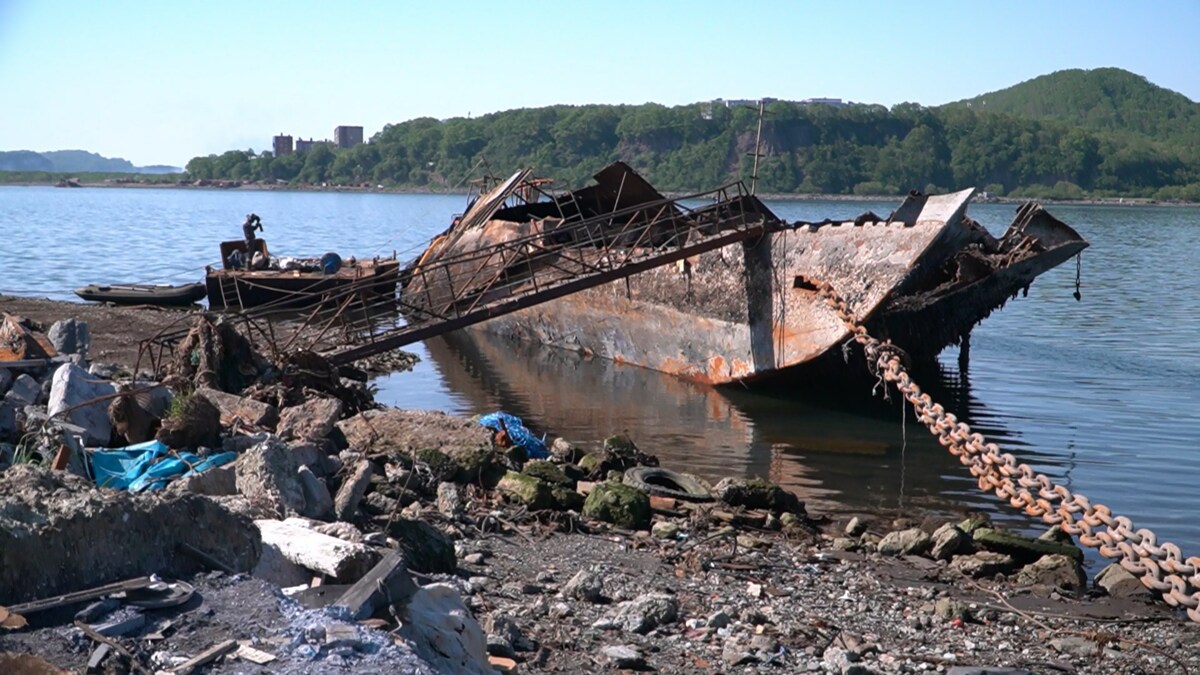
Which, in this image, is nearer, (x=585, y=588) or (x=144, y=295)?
(x=585, y=588)

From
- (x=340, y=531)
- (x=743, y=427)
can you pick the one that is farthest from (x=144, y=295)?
(x=340, y=531)

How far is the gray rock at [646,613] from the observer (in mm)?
6725

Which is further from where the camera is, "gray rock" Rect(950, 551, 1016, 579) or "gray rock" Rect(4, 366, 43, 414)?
"gray rock" Rect(4, 366, 43, 414)

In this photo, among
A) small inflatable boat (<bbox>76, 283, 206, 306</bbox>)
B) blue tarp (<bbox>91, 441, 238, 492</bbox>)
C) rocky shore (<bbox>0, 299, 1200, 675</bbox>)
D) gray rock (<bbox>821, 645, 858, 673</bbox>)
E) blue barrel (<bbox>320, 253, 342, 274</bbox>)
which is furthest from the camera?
blue barrel (<bbox>320, 253, 342, 274</bbox>)

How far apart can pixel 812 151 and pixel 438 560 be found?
318ft

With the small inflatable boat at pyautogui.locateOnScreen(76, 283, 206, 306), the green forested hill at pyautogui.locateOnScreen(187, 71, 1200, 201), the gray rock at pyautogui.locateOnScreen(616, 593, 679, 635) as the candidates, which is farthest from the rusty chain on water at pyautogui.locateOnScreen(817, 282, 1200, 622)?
the green forested hill at pyautogui.locateOnScreen(187, 71, 1200, 201)

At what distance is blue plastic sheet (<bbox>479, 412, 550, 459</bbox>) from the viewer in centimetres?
1155

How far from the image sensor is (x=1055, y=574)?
875cm

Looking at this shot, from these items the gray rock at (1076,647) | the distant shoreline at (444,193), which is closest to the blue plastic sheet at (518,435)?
the gray rock at (1076,647)

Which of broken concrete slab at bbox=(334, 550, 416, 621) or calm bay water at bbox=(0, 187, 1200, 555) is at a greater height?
broken concrete slab at bbox=(334, 550, 416, 621)

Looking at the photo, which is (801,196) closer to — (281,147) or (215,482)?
(281,147)

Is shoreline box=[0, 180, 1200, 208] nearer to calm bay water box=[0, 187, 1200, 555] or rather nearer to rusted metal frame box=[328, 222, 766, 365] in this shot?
calm bay water box=[0, 187, 1200, 555]

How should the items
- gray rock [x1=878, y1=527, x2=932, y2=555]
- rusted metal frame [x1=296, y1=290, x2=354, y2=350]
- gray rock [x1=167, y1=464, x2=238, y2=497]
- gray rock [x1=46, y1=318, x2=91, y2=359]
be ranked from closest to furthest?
1. gray rock [x1=167, y1=464, x2=238, y2=497]
2. gray rock [x1=878, y1=527, x2=932, y2=555]
3. gray rock [x1=46, y1=318, x2=91, y2=359]
4. rusted metal frame [x1=296, y1=290, x2=354, y2=350]

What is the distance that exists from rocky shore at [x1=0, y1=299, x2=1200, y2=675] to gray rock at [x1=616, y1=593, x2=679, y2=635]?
1cm
